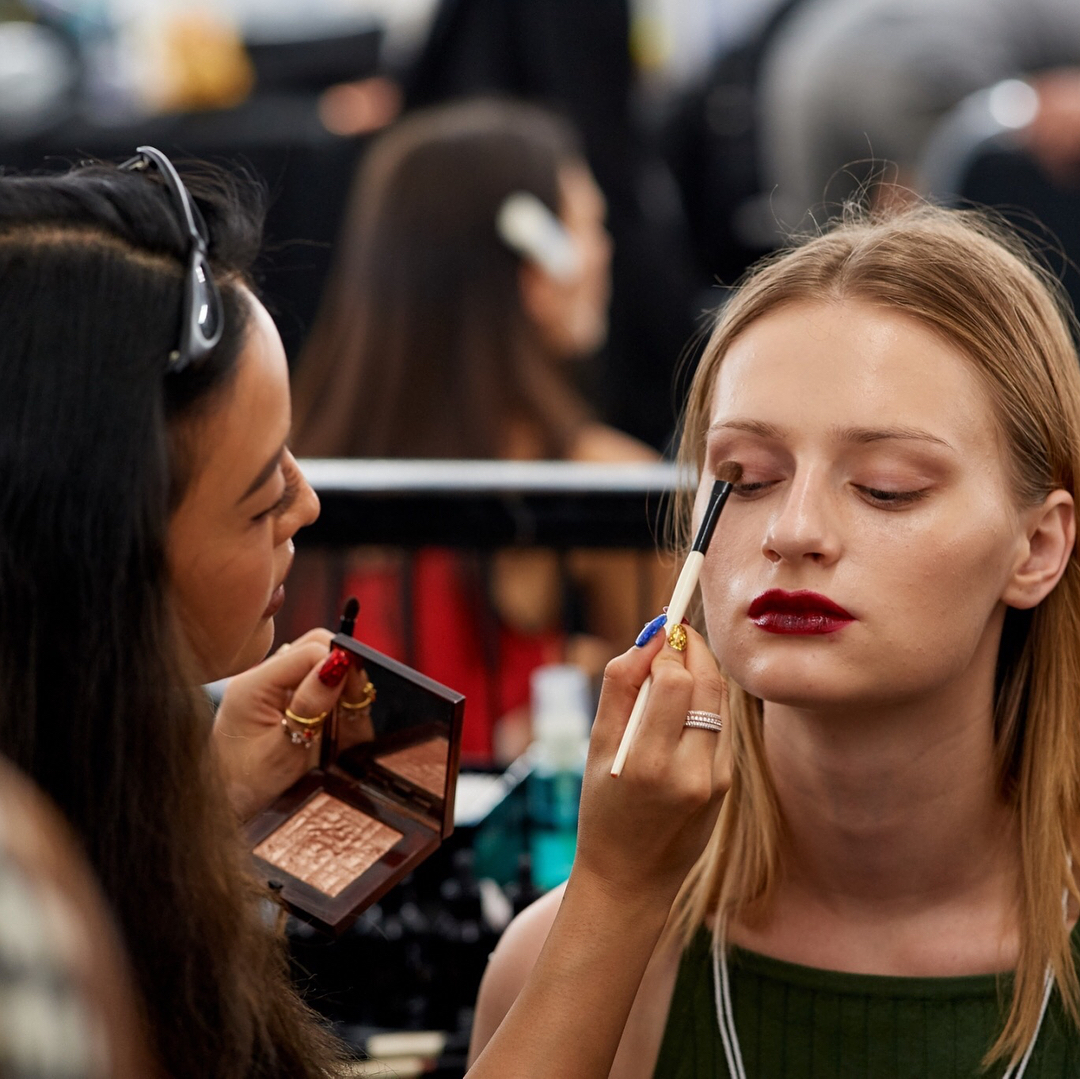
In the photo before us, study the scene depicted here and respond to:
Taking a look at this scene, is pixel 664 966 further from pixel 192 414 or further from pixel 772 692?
pixel 192 414

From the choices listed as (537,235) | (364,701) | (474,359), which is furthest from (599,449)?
(364,701)

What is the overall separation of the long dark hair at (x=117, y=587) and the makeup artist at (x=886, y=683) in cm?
38

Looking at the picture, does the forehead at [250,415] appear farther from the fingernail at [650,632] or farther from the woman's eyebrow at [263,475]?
the fingernail at [650,632]

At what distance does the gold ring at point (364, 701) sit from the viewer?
1335 millimetres

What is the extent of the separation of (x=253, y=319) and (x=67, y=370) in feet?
0.62

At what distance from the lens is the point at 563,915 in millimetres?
1074

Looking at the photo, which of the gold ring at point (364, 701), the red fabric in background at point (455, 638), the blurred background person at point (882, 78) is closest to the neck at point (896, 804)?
the gold ring at point (364, 701)

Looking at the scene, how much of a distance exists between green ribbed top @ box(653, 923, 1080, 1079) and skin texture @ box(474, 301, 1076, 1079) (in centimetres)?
2

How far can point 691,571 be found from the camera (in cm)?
111

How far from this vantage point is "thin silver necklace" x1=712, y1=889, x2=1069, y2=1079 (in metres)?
1.22

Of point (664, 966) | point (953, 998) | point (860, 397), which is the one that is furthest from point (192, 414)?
point (953, 998)

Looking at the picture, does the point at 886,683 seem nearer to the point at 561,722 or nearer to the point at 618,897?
the point at 618,897

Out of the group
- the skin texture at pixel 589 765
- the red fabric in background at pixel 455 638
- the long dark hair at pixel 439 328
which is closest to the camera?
the skin texture at pixel 589 765

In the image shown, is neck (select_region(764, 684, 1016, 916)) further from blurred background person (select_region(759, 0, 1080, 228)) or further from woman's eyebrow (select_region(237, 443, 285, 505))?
blurred background person (select_region(759, 0, 1080, 228))
